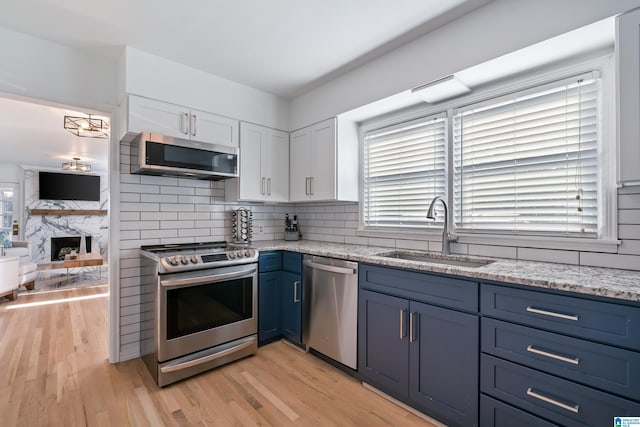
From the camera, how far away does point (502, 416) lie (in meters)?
1.51

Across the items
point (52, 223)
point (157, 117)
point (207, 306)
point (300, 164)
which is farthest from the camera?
point (52, 223)

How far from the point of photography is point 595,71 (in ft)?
5.75

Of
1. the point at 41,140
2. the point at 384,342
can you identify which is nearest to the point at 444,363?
the point at 384,342

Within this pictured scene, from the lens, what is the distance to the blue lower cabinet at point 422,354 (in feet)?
5.39

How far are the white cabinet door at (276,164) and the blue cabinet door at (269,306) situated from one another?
886 millimetres

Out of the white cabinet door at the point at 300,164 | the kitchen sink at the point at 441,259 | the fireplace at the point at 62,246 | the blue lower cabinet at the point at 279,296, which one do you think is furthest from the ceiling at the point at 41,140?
the kitchen sink at the point at 441,259

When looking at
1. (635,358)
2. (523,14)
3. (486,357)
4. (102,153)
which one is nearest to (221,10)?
(523,14)

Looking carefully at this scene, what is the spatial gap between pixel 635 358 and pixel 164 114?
126 inches

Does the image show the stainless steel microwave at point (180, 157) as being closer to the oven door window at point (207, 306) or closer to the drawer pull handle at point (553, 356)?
the oven door window at point (207, 306)

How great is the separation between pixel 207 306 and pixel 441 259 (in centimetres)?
187

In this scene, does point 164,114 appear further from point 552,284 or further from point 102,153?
point 102,153

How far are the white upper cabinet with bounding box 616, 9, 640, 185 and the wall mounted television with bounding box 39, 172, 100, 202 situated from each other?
10048mm

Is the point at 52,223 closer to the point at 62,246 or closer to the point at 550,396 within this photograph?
the point at 62,246

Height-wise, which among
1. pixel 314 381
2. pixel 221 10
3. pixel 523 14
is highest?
pixel 221 10
